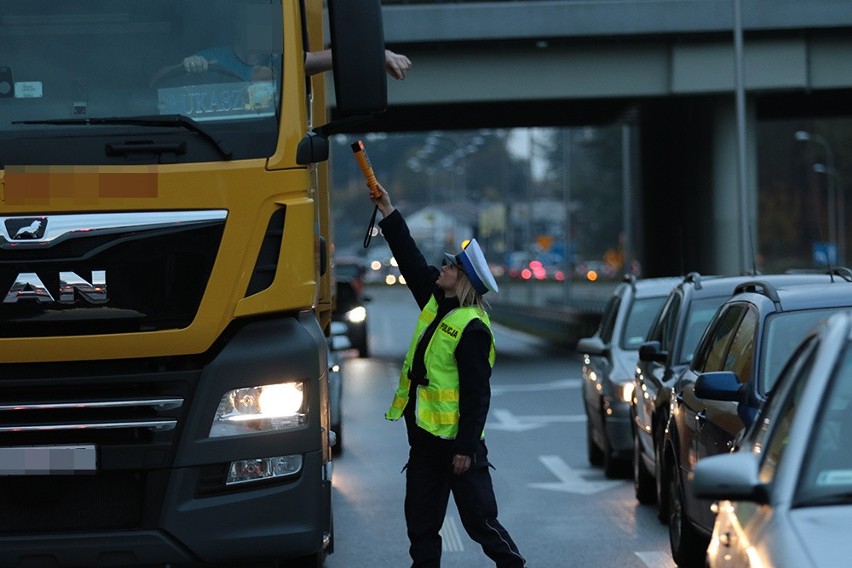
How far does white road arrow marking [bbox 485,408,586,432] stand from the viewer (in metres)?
20.6

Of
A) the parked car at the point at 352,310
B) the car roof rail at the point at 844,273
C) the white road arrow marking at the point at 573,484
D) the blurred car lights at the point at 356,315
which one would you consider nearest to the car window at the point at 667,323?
the white road arrow marking at the point at 573,484

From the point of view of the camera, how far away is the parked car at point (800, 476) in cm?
466

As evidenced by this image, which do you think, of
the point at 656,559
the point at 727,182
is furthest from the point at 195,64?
the point at 727,182

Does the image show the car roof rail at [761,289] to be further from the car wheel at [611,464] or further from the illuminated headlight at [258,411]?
the car wheel at [611,464]

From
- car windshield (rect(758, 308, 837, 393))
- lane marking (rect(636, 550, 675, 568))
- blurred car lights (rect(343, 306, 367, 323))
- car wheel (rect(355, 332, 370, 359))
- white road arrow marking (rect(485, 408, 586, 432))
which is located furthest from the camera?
car wheel (rect(355, 332, 370, 359))

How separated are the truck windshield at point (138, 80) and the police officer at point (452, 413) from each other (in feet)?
4.55

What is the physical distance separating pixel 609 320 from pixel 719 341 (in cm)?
664

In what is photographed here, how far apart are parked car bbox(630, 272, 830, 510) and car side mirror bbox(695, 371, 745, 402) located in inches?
111

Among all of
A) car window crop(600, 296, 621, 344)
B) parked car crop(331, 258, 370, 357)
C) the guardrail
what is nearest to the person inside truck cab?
car window crop(600, 296, 621, 344)

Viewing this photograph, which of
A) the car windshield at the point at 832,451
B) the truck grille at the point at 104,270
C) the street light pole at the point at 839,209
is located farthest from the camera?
the street light pole at the point at 839,209

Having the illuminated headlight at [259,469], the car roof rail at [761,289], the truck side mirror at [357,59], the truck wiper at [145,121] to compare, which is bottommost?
the illuminated headlight at [259,469]

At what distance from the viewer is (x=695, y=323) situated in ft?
40.9

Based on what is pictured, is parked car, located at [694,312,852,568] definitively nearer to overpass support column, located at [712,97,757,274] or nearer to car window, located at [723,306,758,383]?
car window, located at [723,306,758,383]

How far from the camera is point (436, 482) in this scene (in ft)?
26.9
